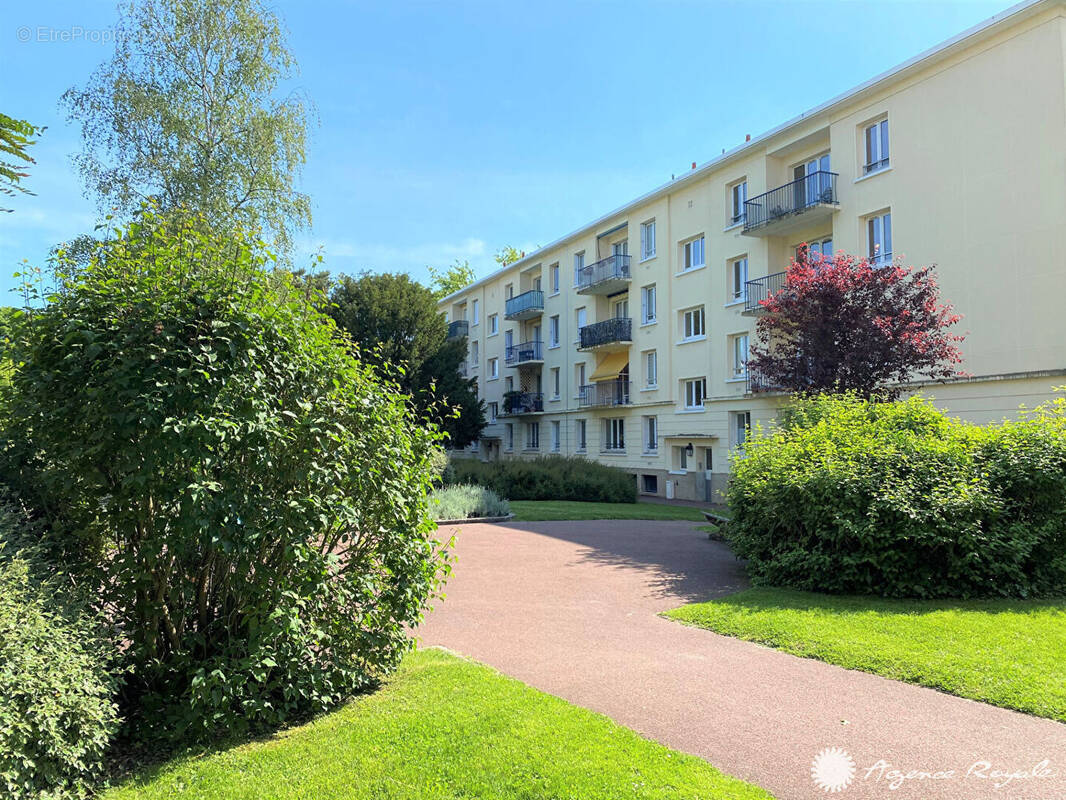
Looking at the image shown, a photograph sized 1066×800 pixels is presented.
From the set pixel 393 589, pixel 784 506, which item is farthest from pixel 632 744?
pixel 784 506

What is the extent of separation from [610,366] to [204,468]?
101 feet

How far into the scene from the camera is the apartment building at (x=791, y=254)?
57.0 ft

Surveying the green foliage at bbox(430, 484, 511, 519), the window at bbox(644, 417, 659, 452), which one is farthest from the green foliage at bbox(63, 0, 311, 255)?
the window at bbox(644, 417, 659, 452)

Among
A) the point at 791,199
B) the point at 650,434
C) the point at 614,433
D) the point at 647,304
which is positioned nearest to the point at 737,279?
the point at 791,199

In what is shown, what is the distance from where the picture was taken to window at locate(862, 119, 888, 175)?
21.5 meters

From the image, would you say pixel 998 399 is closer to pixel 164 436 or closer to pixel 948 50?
pixel 948 50

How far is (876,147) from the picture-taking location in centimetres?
2183

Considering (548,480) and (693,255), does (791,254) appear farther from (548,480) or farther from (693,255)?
(548,480)

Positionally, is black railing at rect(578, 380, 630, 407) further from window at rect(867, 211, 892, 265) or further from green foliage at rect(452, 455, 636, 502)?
window at rect(867, 211, 892, 265)

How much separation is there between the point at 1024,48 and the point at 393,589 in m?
20.5

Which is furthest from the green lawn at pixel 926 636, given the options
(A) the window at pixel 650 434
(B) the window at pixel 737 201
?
(A) the window at pixel 650 434

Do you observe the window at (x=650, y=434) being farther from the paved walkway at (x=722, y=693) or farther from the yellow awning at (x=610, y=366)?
the paved walkway at (x=722, y=693)

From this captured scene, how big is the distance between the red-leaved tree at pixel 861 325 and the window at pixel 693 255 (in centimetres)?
1240

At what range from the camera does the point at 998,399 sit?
58.6 ft
